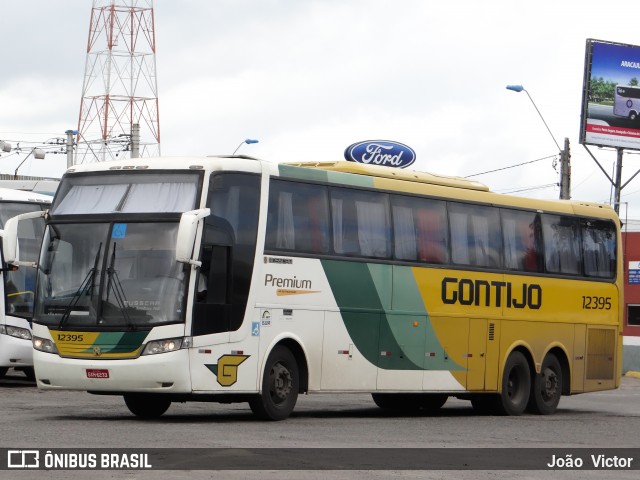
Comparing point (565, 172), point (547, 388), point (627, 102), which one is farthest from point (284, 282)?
point (627, 102)

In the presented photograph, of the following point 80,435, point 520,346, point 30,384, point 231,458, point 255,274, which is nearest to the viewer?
point 231,458

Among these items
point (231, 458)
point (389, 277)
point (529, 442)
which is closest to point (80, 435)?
point (231, 458)

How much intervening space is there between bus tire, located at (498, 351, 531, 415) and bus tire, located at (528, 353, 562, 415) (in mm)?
187

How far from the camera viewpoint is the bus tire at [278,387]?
62.1 feet

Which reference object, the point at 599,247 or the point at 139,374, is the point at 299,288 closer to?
the point at 139,374

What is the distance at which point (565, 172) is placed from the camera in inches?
1769

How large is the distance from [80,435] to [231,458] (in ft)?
8.42

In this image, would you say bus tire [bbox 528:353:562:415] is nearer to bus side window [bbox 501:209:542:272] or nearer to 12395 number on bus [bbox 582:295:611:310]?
12395 number on bus [bbox 582:295:611:310]

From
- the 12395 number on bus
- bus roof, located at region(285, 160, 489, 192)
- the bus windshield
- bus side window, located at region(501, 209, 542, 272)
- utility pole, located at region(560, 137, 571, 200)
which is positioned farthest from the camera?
utility pole, located at region(560, 137, 571, 200)

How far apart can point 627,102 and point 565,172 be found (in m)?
10.1

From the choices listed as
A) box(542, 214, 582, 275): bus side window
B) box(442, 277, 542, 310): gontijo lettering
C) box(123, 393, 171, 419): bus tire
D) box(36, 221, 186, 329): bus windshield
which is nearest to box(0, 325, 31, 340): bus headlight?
box(123, 393, 171, 419): bus tire

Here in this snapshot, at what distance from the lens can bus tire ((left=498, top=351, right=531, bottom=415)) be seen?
2364 cm
